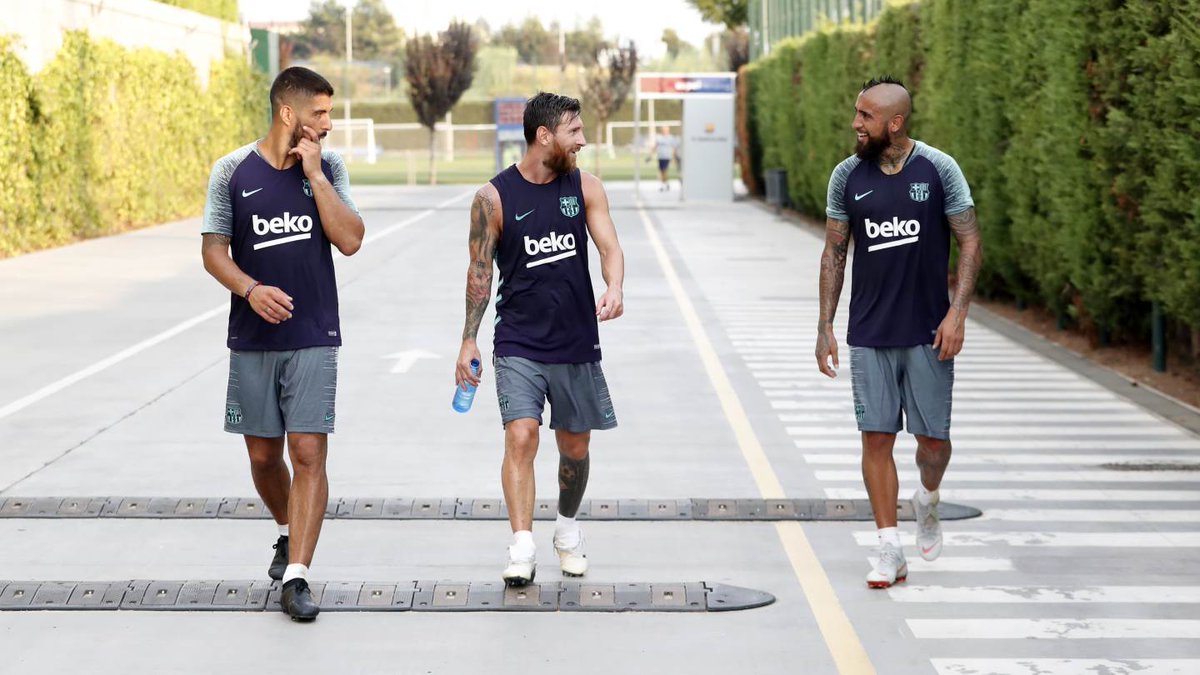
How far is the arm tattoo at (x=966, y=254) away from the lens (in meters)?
7.06

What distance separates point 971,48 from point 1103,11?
4.99m

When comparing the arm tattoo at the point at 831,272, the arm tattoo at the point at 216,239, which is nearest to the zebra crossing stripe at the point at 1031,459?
the arm tattoo at the point at 831,272

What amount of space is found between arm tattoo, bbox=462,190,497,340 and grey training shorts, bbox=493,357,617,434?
0.20 metres

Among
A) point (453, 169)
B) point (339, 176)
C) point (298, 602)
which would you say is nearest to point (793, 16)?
point (453, 169)

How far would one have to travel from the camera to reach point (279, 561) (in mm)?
7020

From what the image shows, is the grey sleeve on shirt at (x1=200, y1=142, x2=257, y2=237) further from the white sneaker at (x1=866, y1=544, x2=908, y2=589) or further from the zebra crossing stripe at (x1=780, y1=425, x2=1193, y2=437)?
the zebra crossing stripe at (x1=780, y1=425, x2=1193, y2=437)

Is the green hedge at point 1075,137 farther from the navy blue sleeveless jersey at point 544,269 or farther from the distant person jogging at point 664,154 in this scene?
the distant person jogging at point 664,154

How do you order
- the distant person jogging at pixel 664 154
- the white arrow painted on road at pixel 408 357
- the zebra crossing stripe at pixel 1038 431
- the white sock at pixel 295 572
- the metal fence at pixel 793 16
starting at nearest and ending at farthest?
the white sock at pixel 295 572 → the zebra crossing stripe at pixel 1038 431 → the white arrow painted on road at pixel 408 357 → the metal fence at pixel 793 16 → the distant person jogging at pixel 664 154

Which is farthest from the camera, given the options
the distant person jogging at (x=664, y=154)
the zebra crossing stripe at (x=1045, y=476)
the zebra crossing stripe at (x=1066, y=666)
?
the distant person jogging at (x=664, y=154)

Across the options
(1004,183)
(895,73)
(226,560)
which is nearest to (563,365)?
(226,560)

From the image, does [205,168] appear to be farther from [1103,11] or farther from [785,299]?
[1103,11]

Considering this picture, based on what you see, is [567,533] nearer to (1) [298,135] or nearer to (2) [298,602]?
(2) [298,602]

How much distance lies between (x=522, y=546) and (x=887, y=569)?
1395 millimetres

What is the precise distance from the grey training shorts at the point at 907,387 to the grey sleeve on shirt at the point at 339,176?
2060 millimetres
